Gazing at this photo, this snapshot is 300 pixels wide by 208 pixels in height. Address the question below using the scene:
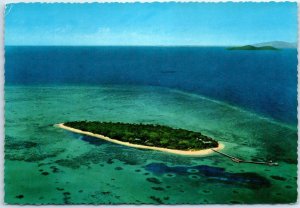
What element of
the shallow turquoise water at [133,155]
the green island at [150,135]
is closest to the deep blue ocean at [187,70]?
the shallow turquoise water at [133,155]

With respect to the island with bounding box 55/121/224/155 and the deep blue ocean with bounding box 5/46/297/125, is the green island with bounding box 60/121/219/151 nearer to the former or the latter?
the island with bounding box 55/121/224/155

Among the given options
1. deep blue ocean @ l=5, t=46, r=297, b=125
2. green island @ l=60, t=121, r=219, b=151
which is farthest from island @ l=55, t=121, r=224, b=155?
deep blue ocean @ l=5, t=46, r=297, b=125

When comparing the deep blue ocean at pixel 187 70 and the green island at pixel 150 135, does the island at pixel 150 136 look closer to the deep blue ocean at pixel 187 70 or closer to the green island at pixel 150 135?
the green island at pixel 150 135

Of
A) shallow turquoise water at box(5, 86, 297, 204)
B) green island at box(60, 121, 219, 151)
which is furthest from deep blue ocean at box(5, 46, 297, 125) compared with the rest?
green island at box(60, 121, 219, 151)

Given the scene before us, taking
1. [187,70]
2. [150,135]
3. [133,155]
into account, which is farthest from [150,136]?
[187,70]

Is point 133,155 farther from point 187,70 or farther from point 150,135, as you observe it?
point 187,70

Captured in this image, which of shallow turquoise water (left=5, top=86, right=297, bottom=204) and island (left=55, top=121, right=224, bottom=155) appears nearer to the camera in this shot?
shallow turquoise water (left=5, top=86, right=297, bottom=204)

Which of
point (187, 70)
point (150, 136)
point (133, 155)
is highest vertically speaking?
point (187, 70)

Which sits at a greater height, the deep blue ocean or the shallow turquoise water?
the deep blue ocean
